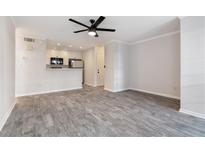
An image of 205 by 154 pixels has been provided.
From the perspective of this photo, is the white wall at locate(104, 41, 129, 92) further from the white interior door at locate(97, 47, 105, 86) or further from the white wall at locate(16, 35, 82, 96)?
the white wall at locate(16, 35, 82, 96)

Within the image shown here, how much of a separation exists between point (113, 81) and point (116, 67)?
71 centimetres

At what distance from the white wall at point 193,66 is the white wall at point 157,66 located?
1473 millimetres

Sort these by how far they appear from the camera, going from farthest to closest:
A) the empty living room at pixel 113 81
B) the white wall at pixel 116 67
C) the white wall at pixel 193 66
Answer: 1. the white wall at pixel 116 67
2. the white wall at pixel 193 66
3. the empty living room at pixel 113 81

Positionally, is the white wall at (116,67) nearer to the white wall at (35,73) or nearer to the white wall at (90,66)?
the white wall at (90,66)

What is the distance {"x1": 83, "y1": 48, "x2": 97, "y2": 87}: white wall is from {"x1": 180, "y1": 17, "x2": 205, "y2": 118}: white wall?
4.89 metres

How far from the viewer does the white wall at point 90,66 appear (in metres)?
7.08

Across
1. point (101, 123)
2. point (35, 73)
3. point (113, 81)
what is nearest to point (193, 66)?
point (101, 123)

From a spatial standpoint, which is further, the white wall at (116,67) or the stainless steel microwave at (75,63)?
the stainless steel microwave at (75,63)

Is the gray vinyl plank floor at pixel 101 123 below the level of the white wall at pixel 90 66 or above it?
below

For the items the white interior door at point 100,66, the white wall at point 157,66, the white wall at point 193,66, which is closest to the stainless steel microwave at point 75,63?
the white interior door at point 100,66

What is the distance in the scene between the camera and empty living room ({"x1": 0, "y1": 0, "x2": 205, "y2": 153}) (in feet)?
6.76

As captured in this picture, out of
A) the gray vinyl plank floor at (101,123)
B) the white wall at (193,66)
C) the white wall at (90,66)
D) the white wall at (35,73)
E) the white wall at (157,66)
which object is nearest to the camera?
the gray vinyl plank floor at (101,123)
